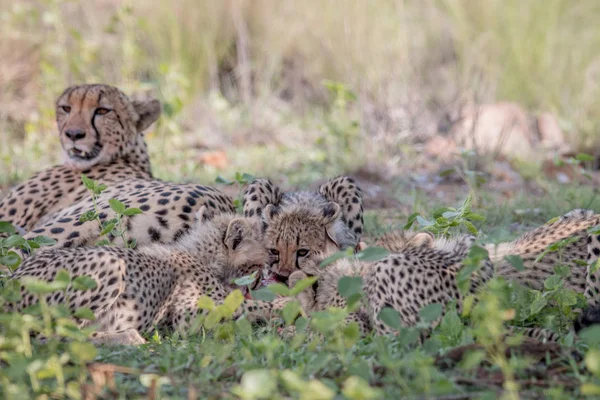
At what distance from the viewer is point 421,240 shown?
3613mm

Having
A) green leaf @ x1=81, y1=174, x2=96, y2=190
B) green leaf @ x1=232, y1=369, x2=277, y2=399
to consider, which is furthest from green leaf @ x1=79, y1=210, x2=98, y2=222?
green leaf @ x1=232, y1=369, x2=277, y2=399

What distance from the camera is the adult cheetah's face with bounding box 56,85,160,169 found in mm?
4926

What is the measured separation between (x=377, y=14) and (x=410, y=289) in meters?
5.59

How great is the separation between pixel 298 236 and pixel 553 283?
1.28 metres

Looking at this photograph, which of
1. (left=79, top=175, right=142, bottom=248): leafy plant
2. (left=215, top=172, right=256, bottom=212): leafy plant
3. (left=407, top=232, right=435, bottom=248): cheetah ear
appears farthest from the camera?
(left=215, top=172, right=256, bottom=212): leafy plant

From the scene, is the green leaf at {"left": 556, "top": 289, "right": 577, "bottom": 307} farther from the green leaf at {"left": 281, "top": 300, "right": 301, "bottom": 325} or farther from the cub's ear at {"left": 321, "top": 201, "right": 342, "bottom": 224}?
the cub's ear at {"left": 321, "top": 201, "right": 342, "bottom": 224}

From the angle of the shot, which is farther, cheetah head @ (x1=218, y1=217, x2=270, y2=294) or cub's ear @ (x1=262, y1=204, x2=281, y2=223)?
cub's ear @ (x1=262, y1=204, x2=281, y2=223)

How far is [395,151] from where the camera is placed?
23.5ft

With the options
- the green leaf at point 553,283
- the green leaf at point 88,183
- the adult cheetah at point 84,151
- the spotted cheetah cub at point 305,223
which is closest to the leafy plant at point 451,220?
the green leaf at point 553,283

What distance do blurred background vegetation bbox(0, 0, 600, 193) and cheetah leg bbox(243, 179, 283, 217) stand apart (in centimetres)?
183

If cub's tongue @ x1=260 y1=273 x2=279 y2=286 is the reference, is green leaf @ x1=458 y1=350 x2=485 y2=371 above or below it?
above

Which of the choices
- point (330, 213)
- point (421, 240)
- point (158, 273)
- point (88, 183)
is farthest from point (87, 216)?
point (421, 240)

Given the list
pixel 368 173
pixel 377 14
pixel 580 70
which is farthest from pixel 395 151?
pixel 580 70

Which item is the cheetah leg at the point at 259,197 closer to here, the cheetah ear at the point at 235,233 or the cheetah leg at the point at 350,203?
the cheetah leg at the point at 350,203
